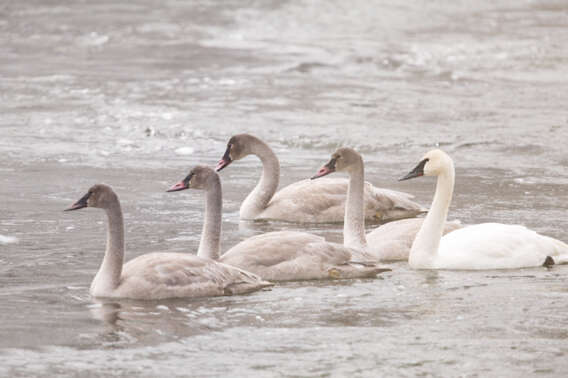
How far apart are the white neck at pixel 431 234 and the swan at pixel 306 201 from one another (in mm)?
2138

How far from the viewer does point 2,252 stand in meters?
10.6

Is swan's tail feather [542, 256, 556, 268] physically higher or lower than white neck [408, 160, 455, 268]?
lower

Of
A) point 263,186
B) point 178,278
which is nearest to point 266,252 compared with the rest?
point 178,278

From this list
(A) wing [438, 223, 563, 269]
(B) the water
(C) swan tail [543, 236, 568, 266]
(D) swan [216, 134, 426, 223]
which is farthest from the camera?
(D) swan [216, 134, 426, 223]

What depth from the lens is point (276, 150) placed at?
16.6 metres

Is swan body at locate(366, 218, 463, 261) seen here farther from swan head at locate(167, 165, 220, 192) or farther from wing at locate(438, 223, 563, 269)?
swan head at locate(167, 165, 220, 192)

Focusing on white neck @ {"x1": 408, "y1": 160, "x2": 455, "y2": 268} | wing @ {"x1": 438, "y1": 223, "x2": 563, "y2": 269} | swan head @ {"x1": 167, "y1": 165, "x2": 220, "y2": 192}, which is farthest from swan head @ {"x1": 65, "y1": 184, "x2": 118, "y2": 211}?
wing @ {"x1": 438, "y1": 223, "x2": 563, "y2": 269}

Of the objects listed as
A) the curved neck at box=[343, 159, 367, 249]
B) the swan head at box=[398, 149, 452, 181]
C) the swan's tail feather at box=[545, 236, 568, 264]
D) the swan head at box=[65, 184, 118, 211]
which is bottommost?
the swan's tail feather at box=[545, 236, 568, 264]

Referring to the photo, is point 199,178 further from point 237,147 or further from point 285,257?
point 237,147

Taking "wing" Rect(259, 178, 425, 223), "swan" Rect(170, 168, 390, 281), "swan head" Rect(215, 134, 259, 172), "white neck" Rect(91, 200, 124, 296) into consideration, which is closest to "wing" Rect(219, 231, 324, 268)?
"swan" Rect(170, 168, 390, 281)

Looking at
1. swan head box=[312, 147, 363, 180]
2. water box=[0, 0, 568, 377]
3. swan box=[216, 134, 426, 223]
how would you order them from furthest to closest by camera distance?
swan box=[216, 134, 426, 223] < swan head box=[312, 147, 363, 180] < water box=[0, 0, 568, 377]

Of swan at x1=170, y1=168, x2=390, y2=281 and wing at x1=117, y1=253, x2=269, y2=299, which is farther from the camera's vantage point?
swan at x1=170, y1=168, x2=390, y2=281

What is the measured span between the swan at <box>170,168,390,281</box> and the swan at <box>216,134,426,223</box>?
2546 millimetres

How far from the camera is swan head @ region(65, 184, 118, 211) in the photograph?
927 cm
